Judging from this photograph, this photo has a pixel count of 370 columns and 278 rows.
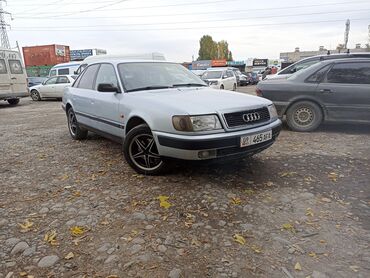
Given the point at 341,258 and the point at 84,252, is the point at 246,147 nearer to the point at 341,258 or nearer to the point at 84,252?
the point at 341,258

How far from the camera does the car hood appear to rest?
354 cm

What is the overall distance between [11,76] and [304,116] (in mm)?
12948

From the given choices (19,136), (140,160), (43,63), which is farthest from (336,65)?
(43,63)

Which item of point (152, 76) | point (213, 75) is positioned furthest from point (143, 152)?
point (213, 75)

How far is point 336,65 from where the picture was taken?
639 cm

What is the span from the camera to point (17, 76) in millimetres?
14375

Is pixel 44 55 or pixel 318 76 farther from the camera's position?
pixel 44 55

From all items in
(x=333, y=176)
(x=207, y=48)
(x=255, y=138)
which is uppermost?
(x=207, y=48)

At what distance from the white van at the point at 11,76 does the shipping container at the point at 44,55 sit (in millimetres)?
16452

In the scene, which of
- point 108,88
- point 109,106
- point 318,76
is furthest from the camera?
point 318,76

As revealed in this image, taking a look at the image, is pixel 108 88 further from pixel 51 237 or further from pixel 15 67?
pixel 15 67

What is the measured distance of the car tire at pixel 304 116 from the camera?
6.48 meters

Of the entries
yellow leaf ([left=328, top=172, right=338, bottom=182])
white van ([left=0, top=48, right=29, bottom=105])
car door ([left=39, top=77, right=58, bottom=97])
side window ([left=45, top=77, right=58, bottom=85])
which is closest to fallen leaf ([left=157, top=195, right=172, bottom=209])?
yellow leaf ([left=328, top=172, right=338, bottom=182])

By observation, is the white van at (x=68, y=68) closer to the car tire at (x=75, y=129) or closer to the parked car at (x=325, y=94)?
the car tire at (x=75, y=129)
